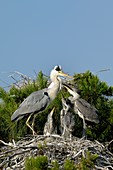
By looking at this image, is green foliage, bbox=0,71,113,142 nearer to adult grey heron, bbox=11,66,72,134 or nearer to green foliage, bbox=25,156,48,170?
adult grey heron, bbox=11,66,72,134

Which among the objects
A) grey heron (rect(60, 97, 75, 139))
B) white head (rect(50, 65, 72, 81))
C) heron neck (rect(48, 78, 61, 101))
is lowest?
grey heron (rect(60, 97, 75, 139))

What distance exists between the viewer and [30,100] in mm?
14633

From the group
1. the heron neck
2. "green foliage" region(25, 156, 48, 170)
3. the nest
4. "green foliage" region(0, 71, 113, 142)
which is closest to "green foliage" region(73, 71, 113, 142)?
"green foliage" region(0, 71, 113, 142)

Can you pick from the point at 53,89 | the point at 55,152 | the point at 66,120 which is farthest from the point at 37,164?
the point at 53,89

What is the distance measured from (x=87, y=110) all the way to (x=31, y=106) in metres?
1.00

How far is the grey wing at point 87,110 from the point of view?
14.6 m

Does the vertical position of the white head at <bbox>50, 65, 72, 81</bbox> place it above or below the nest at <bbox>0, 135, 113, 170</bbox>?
above

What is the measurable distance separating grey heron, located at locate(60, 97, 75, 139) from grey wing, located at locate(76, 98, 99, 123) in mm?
198

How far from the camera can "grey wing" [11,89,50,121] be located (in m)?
14.6

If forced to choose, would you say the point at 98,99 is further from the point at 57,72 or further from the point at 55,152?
the point at 55,152

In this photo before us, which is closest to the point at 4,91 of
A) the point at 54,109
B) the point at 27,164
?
the point at 54,109

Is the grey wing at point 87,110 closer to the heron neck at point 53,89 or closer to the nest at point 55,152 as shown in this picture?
the heron neck at point 53,89

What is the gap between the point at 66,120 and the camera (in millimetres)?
14289

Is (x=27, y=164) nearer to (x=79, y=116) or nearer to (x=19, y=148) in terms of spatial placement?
(x=19, y=148)
